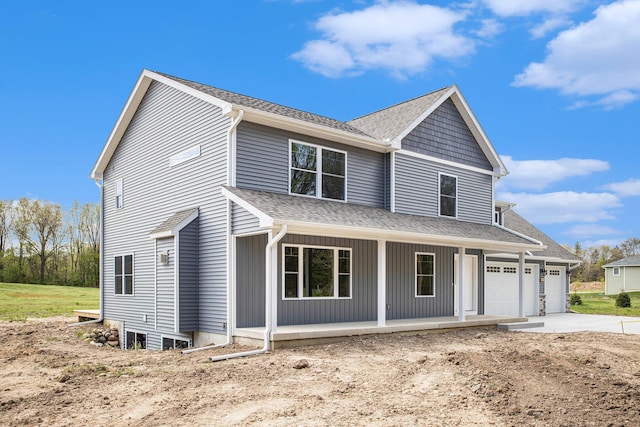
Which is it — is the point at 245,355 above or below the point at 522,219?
below

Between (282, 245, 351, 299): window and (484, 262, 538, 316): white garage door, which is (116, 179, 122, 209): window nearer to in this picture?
(282, 245, 351, 299): window

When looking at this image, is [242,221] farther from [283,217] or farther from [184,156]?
[184,156]

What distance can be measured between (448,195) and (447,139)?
1.77 meters

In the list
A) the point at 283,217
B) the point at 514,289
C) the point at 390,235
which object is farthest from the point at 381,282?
the point at 514,289

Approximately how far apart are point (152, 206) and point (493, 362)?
1019 centimetres

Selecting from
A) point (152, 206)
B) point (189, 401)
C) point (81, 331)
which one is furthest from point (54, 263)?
point (189, 401)

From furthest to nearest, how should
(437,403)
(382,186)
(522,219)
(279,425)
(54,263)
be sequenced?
(54,263), (522,219), (382,186), (437,403), (279,425)

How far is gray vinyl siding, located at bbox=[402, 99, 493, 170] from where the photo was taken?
16.2m

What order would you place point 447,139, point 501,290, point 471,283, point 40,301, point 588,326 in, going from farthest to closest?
point 40,301
point 501,290
point 471,283
point 447,139
point 588,326

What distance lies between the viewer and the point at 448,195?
1723cm

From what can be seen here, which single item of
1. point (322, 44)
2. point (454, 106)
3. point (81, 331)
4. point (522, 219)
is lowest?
point (81, 331)

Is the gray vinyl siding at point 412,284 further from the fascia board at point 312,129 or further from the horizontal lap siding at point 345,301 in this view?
the fascia board at point 312,129

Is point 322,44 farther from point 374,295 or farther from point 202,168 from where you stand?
point 374,295

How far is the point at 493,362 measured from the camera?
9305mm
